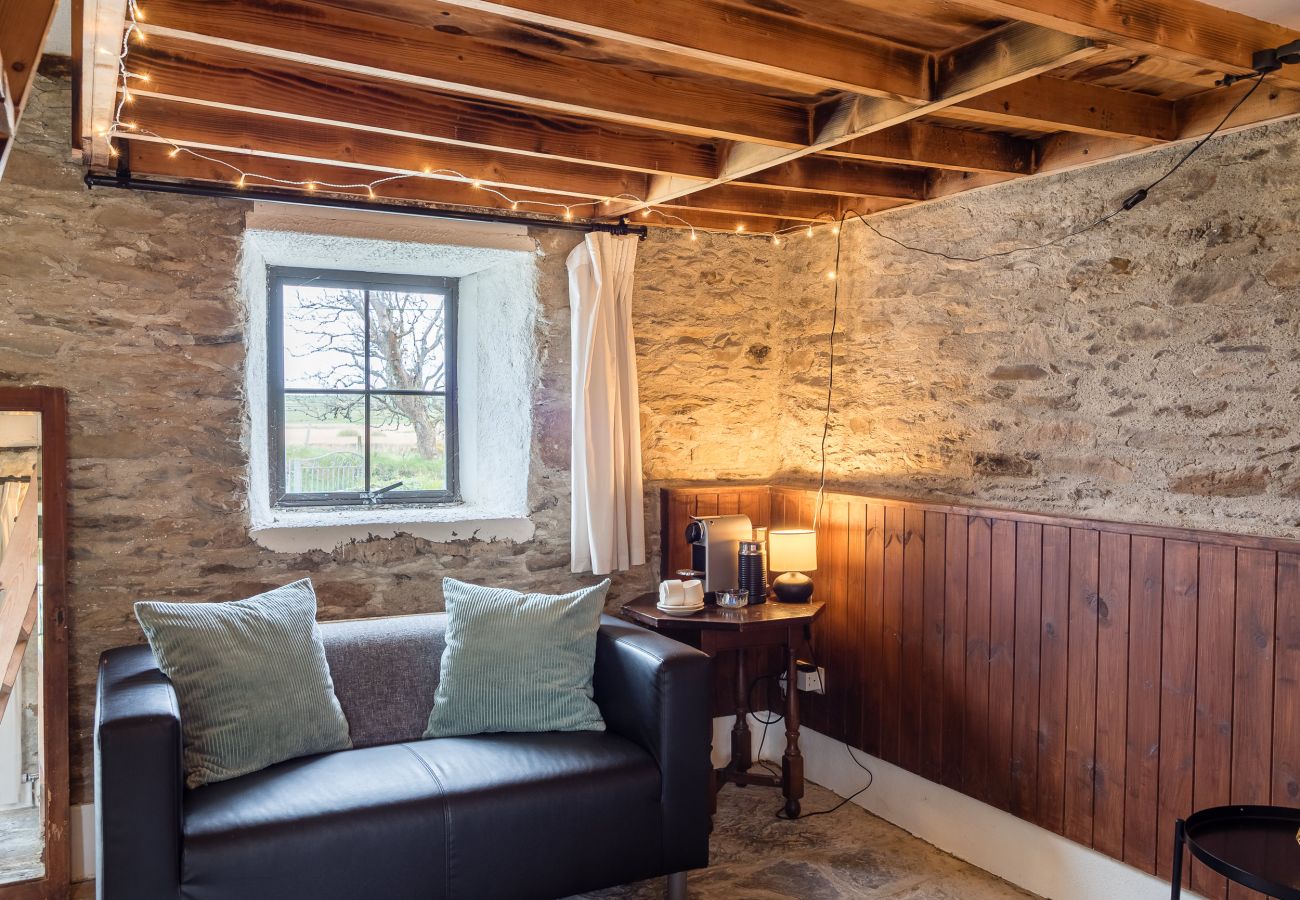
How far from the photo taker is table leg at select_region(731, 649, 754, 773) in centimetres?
418

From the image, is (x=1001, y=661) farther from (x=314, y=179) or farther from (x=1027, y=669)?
(x=314, y=179)

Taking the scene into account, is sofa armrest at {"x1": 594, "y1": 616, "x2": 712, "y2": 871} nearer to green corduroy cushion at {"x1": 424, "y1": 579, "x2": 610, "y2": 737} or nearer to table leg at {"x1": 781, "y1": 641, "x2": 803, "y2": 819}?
green corduroy cushion at {"x1": 424, "y1": 579, "x2": 610, "y2": 737}

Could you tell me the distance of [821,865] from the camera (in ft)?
11.1

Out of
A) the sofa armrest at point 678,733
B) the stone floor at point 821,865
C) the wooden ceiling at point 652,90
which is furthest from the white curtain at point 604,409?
the stone floor at point 821,865

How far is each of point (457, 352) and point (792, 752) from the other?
2.19 m

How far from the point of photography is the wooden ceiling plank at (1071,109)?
2562 mm

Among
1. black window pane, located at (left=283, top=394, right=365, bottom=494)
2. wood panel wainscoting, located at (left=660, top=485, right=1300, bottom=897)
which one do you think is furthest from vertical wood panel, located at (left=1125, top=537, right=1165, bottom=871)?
black window pane, located at (left=283, top=394, right=365, bottom=494)

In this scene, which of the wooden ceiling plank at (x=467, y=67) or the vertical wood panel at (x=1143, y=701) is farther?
the vertical wood panel at (x=1143, y=701)

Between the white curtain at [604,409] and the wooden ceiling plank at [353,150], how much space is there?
0.44 m

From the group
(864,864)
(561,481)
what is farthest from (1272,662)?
(561,481)

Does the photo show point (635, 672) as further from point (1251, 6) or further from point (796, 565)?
point (1251, 6)

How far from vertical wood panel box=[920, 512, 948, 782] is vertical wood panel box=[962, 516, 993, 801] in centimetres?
12

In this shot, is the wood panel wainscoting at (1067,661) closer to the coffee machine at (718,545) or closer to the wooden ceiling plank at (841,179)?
the coffee machine at (718,545)

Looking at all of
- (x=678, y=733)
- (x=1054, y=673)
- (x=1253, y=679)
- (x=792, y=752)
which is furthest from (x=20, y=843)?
(x=1253, y=679)
